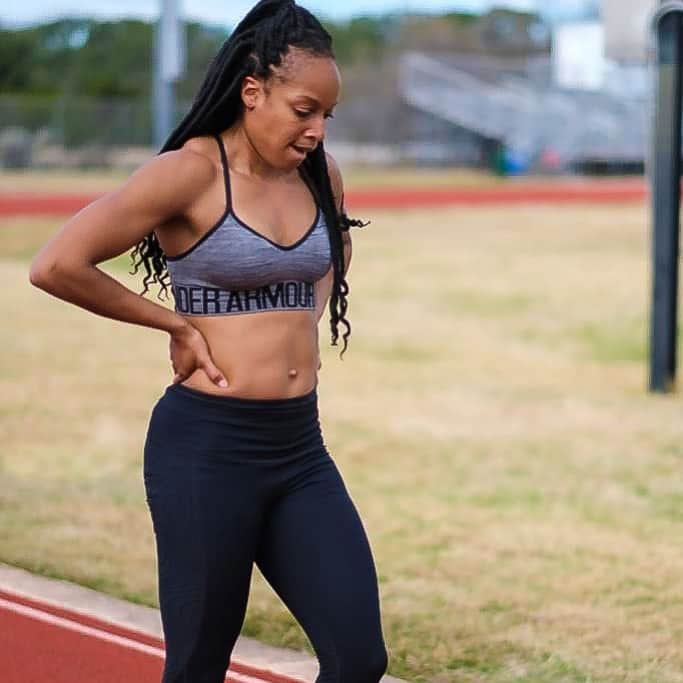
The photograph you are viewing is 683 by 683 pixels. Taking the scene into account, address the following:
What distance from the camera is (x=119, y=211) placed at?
3273 millimetres

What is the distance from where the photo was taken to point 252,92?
336 cm

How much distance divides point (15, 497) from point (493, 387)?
4.41 metres

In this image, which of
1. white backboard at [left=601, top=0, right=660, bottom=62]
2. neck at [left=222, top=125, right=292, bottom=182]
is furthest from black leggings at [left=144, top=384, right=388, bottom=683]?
white backboard at [left=601, top=0, right=660, bottom=62]

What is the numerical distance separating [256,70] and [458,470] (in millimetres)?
5184

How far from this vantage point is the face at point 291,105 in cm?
330

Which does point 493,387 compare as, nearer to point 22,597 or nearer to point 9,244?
point 22,597

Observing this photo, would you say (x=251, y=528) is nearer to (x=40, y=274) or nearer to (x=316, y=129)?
(x=40, y=274)

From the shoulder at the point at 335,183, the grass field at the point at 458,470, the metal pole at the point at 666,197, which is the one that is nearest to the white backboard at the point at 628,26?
the metal pole at the point at 666,197

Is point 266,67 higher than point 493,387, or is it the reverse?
point 266,67

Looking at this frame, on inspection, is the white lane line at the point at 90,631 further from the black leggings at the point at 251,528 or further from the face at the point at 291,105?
the face at the point at 291,105

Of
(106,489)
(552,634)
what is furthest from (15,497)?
(552,634)

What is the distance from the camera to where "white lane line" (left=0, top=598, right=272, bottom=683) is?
4785mm

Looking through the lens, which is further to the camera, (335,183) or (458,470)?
(458,470)

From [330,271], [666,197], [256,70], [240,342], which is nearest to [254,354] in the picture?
[240,342]
